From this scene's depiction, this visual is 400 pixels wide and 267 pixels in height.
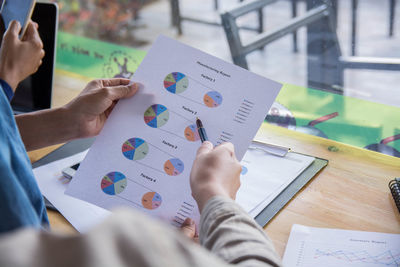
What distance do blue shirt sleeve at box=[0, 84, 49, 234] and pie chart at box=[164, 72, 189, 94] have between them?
0.31m

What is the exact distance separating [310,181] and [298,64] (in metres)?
1.27

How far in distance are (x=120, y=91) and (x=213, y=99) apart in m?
0.18

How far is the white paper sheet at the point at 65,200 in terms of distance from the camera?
853 mm

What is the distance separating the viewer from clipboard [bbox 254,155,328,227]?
0.85 m

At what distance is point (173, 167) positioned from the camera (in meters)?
0.82

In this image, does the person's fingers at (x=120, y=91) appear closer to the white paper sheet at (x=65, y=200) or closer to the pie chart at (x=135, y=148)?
the pie chart at (x=135, y=148)

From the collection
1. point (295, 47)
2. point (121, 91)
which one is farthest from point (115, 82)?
point (295, 47)

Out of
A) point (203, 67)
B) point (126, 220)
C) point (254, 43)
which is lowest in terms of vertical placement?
point (254, 43)

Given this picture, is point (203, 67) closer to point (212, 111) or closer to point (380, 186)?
point (212, 111)

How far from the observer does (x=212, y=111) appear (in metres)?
0.83

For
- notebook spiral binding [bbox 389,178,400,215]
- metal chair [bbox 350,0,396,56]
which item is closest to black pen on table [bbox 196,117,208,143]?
notebook spiral binding [bbox 389,178,400,215]

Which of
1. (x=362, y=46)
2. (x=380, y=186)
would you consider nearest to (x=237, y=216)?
(x=380, y=186)

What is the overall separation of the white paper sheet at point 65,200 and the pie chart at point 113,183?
0.21ft

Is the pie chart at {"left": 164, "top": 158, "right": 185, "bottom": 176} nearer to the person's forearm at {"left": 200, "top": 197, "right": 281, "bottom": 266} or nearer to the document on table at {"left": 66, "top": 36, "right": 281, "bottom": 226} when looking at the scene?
the document on table at {"left": 66, "top": 36, "right": 281, "bottom": 226}
